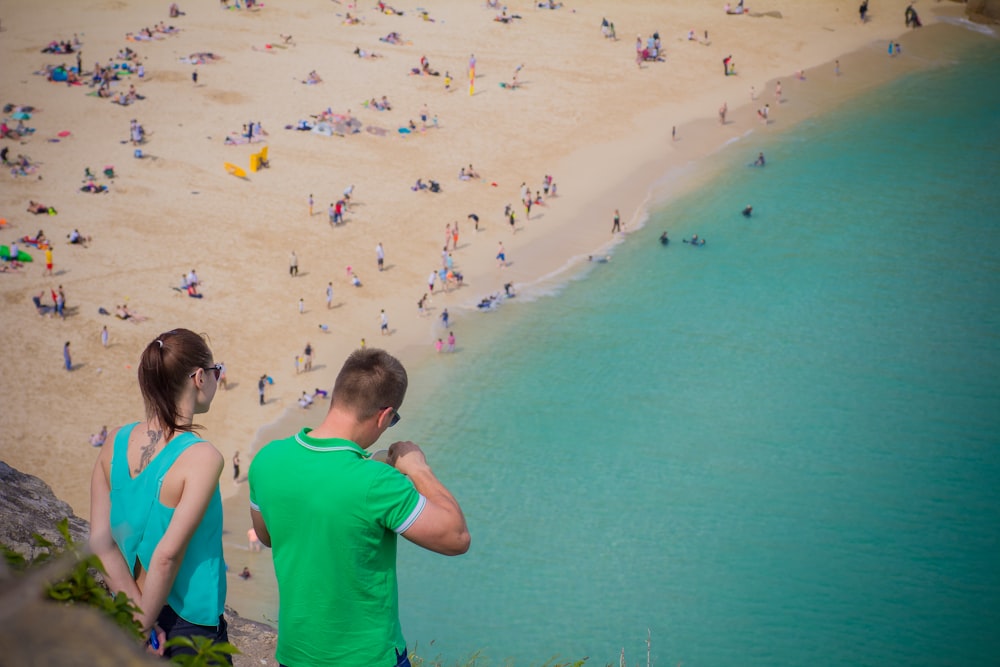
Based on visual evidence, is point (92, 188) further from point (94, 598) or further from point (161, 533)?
point (94, 598)

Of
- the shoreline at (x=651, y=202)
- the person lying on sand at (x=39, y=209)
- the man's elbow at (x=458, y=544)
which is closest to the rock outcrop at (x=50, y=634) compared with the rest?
the man's elbow at (x=458, y=544)

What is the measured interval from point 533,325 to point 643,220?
373 inches

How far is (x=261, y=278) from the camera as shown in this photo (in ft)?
107

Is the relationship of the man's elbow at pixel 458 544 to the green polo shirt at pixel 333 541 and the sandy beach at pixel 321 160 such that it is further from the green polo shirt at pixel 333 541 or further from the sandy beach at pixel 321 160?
the sandy beach at pixel 321 160

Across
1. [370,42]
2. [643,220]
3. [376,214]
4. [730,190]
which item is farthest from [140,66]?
[730,190]

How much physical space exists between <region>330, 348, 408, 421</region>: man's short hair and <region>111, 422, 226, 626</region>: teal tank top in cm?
73

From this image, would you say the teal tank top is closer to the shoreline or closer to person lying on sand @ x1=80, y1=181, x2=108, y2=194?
the shoreline

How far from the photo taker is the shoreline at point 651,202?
21.9m

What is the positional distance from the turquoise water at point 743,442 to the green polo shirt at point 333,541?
54.8 feet

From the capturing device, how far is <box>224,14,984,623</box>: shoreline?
21.9 metres

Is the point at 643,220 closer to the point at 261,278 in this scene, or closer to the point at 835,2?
the point at 261,278

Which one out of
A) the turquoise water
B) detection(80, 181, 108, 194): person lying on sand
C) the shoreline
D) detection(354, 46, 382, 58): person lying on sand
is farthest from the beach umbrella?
the turquoise water

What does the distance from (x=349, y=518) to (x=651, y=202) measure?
38.4 meters

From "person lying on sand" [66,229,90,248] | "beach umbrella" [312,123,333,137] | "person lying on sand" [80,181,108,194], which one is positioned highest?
"beach umbrella" [312,123,333,137]
